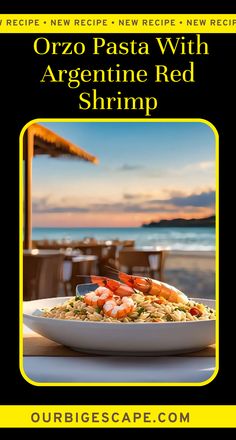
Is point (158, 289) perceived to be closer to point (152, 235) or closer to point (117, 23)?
point (117, 23)

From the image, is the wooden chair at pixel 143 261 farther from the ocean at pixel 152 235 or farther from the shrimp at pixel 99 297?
the ocean at pixel 152 235

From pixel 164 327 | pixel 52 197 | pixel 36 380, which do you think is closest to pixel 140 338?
pixel 164 327

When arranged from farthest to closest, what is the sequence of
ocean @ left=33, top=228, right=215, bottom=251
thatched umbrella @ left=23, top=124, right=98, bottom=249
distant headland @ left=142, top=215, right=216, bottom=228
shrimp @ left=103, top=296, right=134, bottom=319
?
1. distant headland @ left=142, top=215, right=216, bottom=228
2. ocean @ left=33, top=228, right=215, bottom=251
3. thatched umbrella @ left=23, top=124, right=98, bottom=249
4. shrimp @ left=103, top=296, right=134, bottom=319

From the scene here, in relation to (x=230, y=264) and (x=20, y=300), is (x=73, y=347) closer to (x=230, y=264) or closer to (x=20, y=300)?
(x=20, y=300)

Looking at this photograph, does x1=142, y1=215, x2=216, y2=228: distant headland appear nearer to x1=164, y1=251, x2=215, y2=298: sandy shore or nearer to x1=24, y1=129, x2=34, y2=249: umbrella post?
x1=164, y1=251, x2=215, y2=298: sandy shore

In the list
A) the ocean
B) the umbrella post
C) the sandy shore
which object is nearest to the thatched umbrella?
the umbrella post

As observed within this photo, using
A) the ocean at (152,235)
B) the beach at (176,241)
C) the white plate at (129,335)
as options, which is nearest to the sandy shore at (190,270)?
the beach at (176,241)

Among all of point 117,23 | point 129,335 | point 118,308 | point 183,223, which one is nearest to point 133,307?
point 118,308
